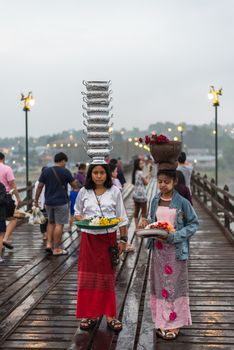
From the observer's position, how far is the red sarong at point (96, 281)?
4957 millimetres

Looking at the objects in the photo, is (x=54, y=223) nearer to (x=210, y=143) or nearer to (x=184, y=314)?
(x=184, y=314)

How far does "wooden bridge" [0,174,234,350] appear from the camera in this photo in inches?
183

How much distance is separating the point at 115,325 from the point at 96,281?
47 centimetres

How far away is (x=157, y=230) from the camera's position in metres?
4.43

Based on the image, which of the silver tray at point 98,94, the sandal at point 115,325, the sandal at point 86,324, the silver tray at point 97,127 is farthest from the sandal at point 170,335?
the silver tray at point 98,94

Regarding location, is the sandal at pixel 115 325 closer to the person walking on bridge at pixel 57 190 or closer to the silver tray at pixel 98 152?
the silver tray at pixel 98 152

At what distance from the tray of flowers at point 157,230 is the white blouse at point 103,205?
2.09ft

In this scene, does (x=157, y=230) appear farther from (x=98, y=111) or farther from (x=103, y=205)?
(x=98, y=111)

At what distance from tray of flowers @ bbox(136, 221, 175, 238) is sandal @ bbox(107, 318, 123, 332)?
1.06 m

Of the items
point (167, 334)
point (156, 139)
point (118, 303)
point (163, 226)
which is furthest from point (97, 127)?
point (167, 334)

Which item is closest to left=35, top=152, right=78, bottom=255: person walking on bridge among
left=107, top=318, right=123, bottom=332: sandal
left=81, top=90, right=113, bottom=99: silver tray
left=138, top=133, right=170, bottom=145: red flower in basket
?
left=81, top=90, right=113, bottom=99: silver tray

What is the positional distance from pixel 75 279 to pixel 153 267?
2528 millimetres

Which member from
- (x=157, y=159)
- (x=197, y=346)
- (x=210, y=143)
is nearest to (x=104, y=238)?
(x=157, y=159)

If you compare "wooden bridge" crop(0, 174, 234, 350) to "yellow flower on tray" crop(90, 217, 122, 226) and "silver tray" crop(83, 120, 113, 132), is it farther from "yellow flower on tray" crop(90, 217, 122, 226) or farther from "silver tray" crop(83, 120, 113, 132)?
"silver tray" crop(83, 120, 113, 132)
